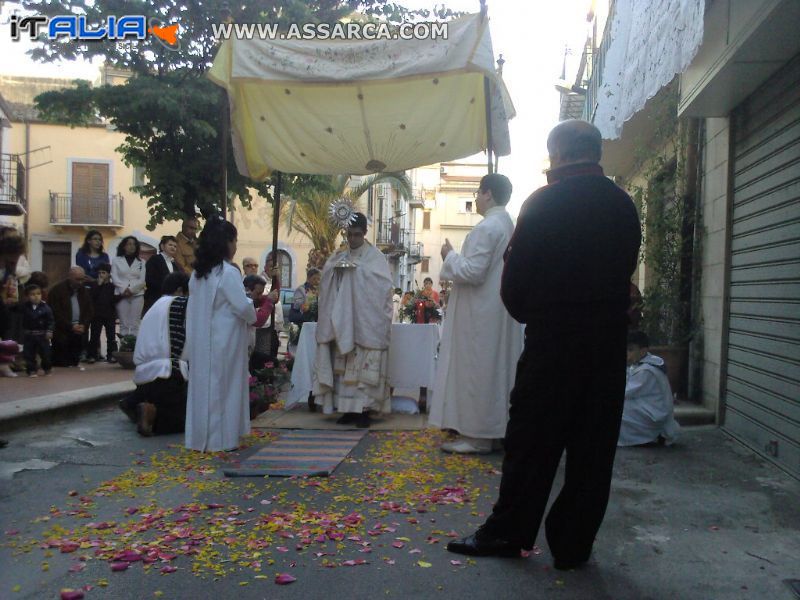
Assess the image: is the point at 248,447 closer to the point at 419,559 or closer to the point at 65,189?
the point at 419,559

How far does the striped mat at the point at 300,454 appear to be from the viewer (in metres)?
5.10

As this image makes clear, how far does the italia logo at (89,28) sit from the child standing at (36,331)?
5.11m

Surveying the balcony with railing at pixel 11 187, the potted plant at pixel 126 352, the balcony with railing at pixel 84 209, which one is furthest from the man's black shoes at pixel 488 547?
the balcony with railing at pixel 84 209

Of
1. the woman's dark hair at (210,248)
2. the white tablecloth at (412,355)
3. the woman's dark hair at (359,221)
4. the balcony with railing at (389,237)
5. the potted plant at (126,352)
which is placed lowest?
the potted plant at (126,352)

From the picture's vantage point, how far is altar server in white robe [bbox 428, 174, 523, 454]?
581 centimetres

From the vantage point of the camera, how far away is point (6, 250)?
480 centimetres

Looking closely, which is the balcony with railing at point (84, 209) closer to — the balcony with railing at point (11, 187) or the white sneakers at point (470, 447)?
the balcony with railing at point (11, 187)

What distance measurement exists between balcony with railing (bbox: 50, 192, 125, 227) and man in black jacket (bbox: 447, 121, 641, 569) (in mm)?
33613

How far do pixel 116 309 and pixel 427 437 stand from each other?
698cm

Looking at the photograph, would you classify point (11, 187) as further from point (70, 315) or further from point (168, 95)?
point (70, 315)

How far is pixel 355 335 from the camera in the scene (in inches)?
280

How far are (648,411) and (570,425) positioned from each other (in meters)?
2.98

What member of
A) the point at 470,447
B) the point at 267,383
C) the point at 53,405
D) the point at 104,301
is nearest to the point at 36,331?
the point at 104,301

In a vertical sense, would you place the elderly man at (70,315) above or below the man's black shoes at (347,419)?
above
